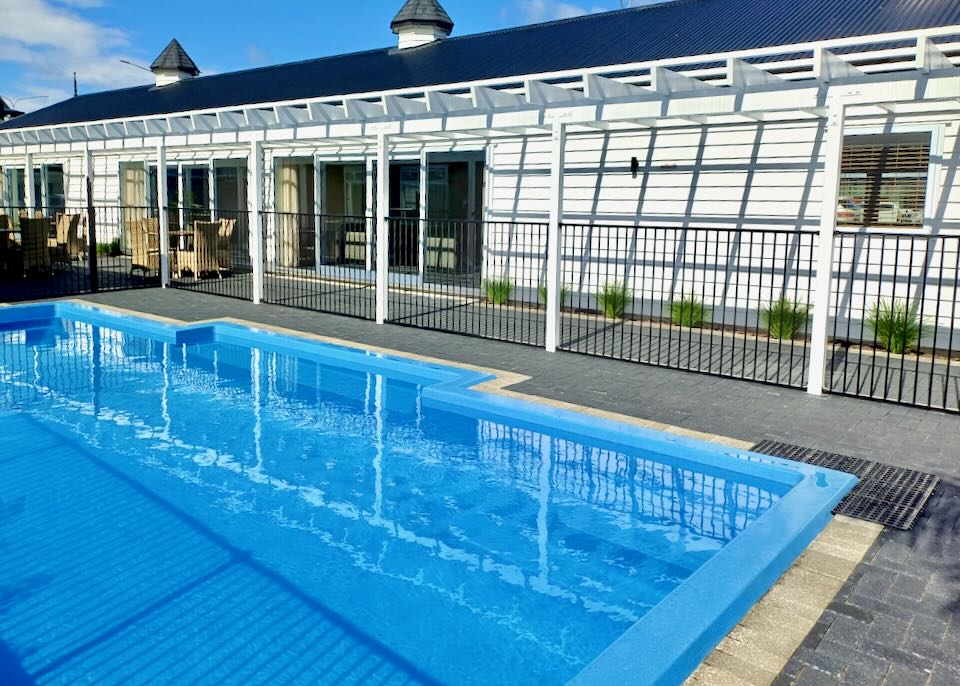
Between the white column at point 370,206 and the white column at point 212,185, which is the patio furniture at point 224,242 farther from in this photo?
the white column at point 370,206

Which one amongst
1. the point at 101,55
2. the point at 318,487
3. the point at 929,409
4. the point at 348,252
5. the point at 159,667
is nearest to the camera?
the point at 159,667

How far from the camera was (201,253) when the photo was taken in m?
15.0

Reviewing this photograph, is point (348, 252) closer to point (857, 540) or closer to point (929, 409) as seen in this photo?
point (929, 409)

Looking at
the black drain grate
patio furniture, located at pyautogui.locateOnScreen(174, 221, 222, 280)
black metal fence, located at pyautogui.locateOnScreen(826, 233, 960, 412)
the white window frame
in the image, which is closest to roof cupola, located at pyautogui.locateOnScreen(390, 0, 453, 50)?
patio furniture, located at pyautogui.locateOnScreen(174, 221, 222, 280)

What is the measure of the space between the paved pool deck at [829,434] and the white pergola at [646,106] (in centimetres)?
73

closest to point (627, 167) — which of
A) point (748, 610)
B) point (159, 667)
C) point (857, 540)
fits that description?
point (857, 540)

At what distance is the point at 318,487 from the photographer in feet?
17.3

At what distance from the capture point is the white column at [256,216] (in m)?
11.8

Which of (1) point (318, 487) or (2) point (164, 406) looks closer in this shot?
(1) point (318, 487)

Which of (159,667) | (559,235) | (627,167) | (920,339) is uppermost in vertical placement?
(627,167)

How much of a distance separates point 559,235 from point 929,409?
154 inches

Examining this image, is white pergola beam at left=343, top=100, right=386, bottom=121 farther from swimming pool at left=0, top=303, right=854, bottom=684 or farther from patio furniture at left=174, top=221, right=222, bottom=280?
patio furniture at left=174, top=221, right=222, bottom=280

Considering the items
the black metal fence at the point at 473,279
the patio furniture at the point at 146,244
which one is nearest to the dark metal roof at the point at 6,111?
the patio furniture at the point at 146,244

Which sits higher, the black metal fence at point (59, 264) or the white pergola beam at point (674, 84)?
the white pergola beam at point (674, 84)
